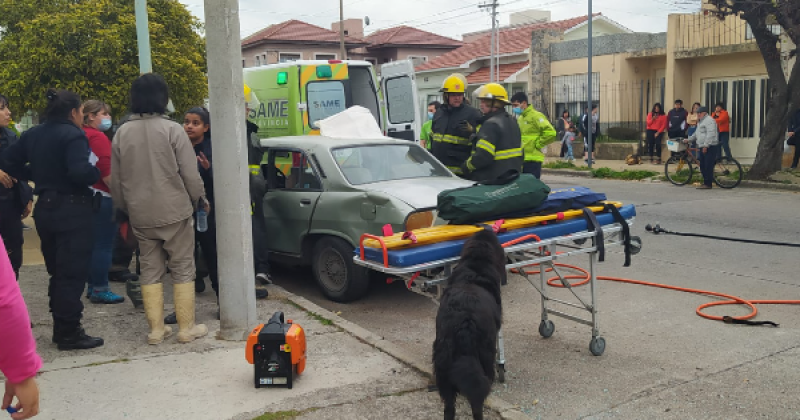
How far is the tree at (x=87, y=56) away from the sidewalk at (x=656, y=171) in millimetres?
10221

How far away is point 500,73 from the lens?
118 ft

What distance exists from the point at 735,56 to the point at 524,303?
1630cm

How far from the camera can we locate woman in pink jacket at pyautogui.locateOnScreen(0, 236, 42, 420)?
211cm

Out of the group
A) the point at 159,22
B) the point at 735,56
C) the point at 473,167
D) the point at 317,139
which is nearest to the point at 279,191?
the point at 317,139

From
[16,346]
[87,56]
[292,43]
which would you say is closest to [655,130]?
[87,56]

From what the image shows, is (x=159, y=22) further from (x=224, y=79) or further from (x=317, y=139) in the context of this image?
(x=224, y=79)

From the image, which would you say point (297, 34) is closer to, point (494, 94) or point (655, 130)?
point (655, 130)

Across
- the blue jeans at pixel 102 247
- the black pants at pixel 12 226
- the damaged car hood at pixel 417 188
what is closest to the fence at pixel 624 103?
the damaged car hood at pixel 417 188

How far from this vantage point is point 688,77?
2150cm

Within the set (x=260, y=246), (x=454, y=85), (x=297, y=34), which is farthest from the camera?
(x=297, y=34)

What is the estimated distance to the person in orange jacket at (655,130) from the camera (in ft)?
67.5

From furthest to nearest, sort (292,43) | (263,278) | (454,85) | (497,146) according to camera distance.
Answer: (292,43)
(454,85)
(263,278)
(497,146)

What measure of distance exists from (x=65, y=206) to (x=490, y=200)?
294cm

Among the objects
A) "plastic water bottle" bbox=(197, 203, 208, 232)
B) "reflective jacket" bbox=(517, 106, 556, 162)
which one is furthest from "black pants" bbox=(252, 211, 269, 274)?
"reflective jacket" bbox=(517, 106, 556, 162)
